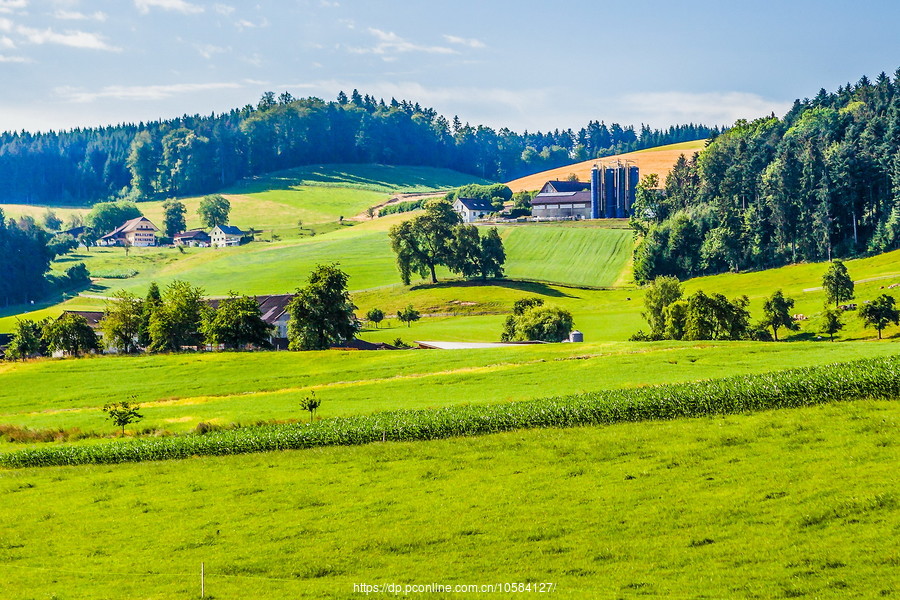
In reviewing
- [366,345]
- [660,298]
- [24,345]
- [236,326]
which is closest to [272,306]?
[366,345]

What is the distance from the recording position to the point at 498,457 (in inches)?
1574

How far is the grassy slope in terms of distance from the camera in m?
27.1

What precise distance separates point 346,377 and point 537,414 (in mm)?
29767

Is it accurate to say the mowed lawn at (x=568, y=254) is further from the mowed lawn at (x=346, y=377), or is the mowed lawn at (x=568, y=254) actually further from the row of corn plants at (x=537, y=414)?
the row of corn plants at (x=537, y=414)

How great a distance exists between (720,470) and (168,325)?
75.8 meters

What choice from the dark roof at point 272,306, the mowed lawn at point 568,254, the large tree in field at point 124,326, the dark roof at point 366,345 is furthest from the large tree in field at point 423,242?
the large tree in field at point 124,326

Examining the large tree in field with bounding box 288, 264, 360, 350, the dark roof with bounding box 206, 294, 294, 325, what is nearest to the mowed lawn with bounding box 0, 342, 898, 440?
the large tree in field with bounding box 288, 264, 360, 350

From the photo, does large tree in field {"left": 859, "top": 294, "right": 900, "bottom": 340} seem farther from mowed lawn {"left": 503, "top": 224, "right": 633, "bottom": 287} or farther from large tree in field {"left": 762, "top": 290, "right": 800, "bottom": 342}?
mowed lawn {"left": 503, "top": 224, "right": 633, "bottom": 287}

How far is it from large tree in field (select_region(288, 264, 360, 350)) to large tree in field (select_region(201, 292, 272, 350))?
11.8ft

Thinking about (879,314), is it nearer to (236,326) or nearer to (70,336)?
(236,326)

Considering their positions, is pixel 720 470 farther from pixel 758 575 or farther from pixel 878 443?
pixel 758 575

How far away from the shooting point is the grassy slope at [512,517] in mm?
27109

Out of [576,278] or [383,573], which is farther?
[576,278]

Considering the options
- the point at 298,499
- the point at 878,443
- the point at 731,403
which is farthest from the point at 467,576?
the point at 731,403
